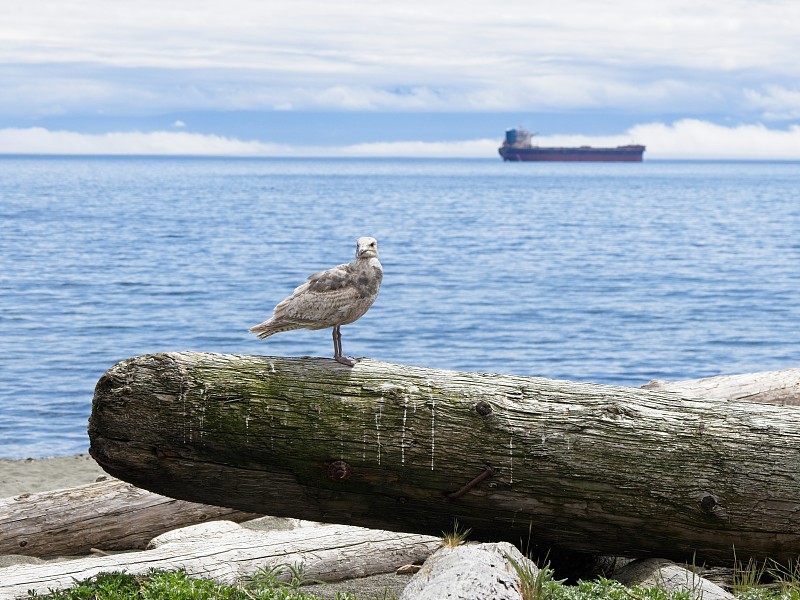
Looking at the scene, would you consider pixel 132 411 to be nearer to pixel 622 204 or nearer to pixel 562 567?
pixel 562 567

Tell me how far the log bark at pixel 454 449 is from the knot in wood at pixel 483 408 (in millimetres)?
12

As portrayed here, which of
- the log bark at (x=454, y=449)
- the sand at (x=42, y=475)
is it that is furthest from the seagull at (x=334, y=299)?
the sand at (x=42, y=475)

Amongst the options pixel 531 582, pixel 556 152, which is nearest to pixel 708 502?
pixel 531 582

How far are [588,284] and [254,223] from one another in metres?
Answer: 39.7

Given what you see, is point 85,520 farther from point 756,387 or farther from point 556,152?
point 556,152

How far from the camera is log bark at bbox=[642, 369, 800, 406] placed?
34.6ft

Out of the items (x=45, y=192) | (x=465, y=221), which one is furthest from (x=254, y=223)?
(x=45, y=192)

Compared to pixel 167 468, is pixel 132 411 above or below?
above

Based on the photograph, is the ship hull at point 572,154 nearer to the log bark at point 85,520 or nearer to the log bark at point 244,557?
the log bark at point 85,520

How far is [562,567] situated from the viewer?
318 inches

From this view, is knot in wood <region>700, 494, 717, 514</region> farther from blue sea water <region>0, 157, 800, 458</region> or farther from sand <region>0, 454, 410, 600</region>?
blue sea water <region>0, 157, 800, 458</region>

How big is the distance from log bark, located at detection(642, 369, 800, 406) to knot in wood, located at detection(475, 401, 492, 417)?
3.67 meters

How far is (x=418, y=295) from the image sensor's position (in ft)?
112

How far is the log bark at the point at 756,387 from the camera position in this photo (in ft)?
34.6
